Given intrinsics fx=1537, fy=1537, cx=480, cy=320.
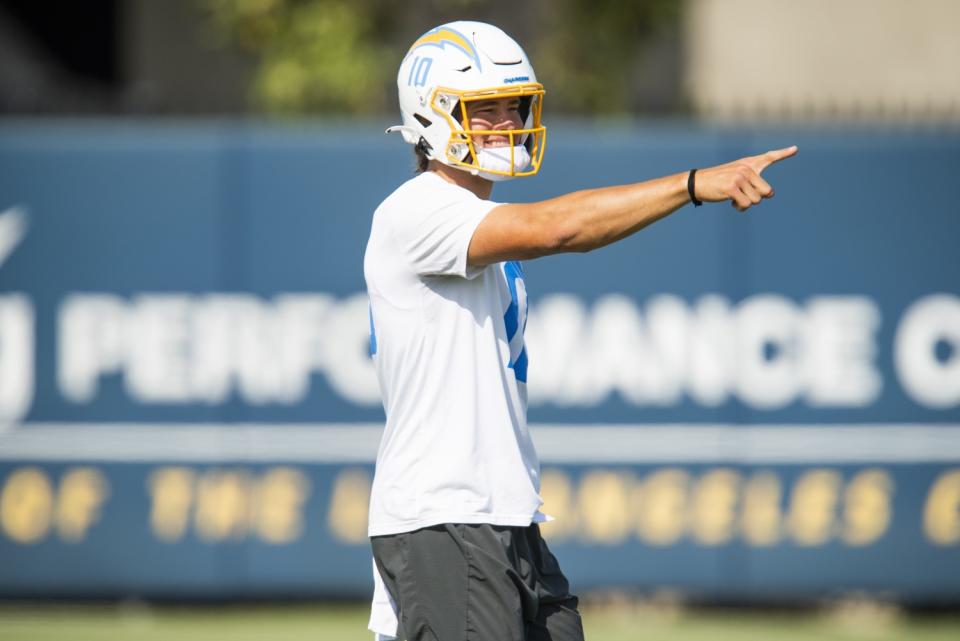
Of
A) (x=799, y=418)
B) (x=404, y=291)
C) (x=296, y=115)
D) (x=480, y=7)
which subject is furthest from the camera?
(x=480, y=7)

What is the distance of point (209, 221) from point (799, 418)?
3297 millimetres

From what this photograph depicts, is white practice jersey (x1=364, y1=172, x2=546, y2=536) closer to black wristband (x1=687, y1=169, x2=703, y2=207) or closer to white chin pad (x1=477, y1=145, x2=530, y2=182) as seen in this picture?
white chin pad (x1=477, y1=145, x2=530, y2=182)

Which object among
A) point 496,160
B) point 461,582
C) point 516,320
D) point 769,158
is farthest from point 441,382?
point 769,158

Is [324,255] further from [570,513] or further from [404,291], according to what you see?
[404,291]

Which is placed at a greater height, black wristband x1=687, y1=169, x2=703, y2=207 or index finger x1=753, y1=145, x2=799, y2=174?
index finger x1=753, y1=145, x2=799, y2=174

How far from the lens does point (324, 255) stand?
820 cm

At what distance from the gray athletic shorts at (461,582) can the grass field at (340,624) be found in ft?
12.0

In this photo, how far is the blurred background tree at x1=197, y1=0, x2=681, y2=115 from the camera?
1119 cm

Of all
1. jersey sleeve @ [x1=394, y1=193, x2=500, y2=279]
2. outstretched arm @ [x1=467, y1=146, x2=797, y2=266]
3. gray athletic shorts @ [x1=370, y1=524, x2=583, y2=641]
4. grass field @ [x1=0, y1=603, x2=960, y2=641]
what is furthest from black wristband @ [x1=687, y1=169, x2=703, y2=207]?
grass field @ [x1=0, y1=603, x2=960, y2=641]

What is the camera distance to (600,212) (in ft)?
12.5

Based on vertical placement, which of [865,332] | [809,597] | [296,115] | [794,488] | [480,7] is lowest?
[809,597]

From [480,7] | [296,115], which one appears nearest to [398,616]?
[296,115]

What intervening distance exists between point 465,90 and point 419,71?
0.18m

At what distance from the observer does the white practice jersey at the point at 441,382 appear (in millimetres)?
4043
